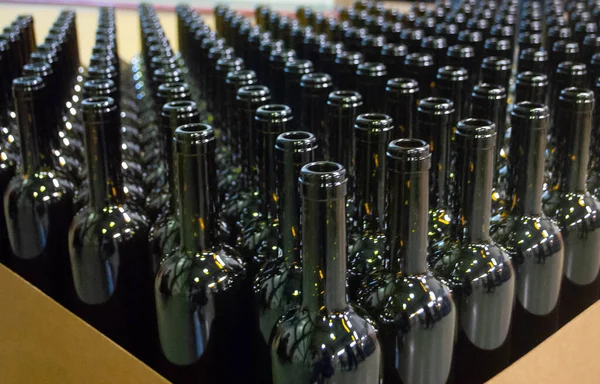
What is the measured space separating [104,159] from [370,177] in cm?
29

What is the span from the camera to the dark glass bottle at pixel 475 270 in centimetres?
59

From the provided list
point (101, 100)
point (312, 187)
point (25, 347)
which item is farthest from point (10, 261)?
point (312, 187)

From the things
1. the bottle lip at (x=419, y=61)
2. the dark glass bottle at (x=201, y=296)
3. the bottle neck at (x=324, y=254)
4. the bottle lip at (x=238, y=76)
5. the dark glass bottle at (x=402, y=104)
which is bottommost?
the dark glass bottle at (x=201, y=296)

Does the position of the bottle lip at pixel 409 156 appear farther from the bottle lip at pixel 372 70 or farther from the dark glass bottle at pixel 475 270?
the bottle lip at pixel 372 70

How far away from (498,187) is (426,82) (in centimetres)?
22

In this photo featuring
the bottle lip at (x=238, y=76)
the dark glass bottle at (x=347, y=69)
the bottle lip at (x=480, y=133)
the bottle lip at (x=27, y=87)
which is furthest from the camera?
the dark glass bottle at (x=347, y=69)

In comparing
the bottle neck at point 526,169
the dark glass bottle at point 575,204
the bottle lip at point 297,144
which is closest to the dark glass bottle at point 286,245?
the bottle lip at point 297,144

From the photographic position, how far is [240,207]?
0.77 metres

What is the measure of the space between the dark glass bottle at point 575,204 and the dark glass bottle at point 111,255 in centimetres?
49

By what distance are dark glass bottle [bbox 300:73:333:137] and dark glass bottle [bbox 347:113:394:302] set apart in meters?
0.15

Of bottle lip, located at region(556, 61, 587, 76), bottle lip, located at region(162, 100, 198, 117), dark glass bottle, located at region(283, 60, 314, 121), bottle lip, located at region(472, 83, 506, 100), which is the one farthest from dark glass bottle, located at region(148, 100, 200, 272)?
bottle lip, located at region(556, 61, 587, 76)

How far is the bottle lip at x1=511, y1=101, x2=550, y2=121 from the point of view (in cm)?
63

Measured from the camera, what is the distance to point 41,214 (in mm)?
826

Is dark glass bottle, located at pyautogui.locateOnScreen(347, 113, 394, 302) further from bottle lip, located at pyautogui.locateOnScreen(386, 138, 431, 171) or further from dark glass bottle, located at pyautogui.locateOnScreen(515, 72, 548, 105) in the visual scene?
dark glass bottle, located at pyautogui.locateOnScreen(515, 72, 548, 105)
